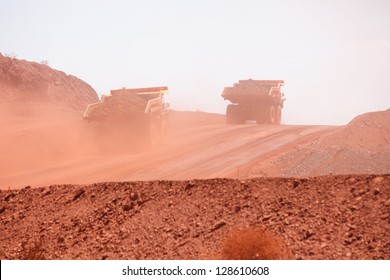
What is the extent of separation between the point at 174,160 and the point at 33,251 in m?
9.57

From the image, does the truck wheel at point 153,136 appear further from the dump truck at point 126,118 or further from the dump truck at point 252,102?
the dump truck at point 252,102

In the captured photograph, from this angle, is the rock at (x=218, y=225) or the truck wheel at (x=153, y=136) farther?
the truck wheel at (x=153, y=136)

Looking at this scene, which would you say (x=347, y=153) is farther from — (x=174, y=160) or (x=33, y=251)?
(x=33, y=251)

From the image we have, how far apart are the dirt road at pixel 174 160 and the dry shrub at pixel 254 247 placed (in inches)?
283

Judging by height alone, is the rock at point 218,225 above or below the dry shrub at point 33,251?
above

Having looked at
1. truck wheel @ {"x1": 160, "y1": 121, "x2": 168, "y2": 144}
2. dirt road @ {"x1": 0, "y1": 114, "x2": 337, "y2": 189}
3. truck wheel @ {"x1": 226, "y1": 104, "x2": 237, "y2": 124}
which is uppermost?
truck wheel @ {"x1": 226, "y1": 104, "x2": 237, "y2": 124}

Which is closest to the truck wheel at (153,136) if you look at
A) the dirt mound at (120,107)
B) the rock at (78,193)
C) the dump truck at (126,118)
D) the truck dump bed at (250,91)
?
the dump truck at (126,118)

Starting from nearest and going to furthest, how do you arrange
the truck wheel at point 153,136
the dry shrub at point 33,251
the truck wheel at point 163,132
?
the dry shrub at point 33,251, the truck wheel at point 153,136, the truck wheel at point 163,132

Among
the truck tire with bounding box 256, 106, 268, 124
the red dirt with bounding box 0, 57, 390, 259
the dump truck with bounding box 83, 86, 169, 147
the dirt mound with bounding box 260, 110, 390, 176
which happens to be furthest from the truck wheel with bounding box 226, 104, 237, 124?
the red dirt with bounding box 0, 57, 390, 259

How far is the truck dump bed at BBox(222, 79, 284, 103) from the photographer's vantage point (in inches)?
1222

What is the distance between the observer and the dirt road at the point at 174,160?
14.9 meters

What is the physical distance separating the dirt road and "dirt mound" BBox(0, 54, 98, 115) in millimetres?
10304

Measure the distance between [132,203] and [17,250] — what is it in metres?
1.96

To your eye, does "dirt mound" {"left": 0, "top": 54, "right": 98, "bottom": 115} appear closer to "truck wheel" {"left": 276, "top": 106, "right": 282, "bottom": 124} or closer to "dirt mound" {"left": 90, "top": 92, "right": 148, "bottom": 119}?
"dirt mound" {"left": 90, "top": 92, "right": 148, "bottom": 119}
